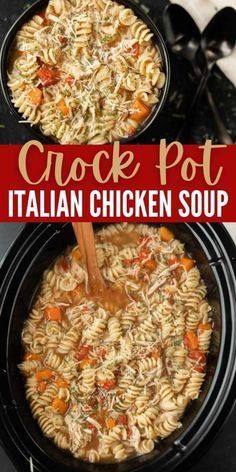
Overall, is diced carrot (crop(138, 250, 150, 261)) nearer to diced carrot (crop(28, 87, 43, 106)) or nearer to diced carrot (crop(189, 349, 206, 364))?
diced carrot (crop(189, 349, 206, 364))

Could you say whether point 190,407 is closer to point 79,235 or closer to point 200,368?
point 200,368

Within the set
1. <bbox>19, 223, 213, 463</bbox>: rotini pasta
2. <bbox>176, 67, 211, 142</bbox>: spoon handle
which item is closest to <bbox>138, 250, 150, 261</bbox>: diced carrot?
<bbox>19, 223, 213, 463</bbox>: rotini pasta

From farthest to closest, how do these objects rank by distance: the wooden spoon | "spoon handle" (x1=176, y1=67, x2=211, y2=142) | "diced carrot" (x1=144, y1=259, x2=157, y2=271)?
"spoon handle" (x1=176, y1=67, x2=211, y2=142) → "diced carrot" (x1=144, y1=259, x2=157, y2=271) → the wooden spoon

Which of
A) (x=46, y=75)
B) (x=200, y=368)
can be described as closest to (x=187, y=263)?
(x=200, y=368)

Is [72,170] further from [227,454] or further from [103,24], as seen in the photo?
[227,454]

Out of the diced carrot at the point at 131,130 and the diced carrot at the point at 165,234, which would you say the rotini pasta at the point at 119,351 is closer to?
the diced carrot at the point at 165,234
